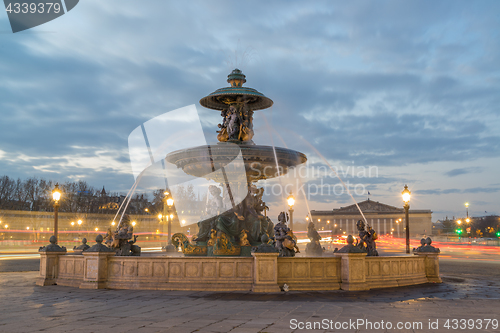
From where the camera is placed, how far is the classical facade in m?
131

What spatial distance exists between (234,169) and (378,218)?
128 meters

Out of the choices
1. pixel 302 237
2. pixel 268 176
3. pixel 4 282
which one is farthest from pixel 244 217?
pixel 302 237

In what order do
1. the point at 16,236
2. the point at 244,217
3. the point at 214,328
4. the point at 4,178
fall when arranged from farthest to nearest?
1. the point at 4,178
2. the point at 16,236
3. the point at 244,217
4. the point at 214,328

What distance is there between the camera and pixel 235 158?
1351 cm

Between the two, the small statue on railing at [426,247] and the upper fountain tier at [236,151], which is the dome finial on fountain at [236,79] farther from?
the small statue on railing at [426,247]

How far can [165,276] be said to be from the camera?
1006 centimetres

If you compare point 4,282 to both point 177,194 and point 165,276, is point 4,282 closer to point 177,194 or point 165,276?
point 165,276

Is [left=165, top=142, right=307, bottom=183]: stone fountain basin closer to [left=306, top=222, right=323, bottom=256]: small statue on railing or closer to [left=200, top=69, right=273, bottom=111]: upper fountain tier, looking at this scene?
[left=200, top=69, right=273, bottom=111]: upper fountain tier

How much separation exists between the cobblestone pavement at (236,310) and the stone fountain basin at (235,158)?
16.7ft

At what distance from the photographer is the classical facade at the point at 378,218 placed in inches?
5162

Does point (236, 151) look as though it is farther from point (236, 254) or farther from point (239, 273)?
point (239, 273)

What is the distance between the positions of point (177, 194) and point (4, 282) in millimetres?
35666

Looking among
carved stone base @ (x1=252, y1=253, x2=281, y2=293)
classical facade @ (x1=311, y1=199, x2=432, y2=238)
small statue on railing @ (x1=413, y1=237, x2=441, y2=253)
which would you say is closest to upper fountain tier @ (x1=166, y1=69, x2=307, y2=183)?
carved stone base @ (x1=252, y1=253, x2=281, y2=293)

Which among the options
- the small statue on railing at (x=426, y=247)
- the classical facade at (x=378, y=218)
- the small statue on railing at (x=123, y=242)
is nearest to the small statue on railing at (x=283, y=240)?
the small statue on railing at (x=426, y=247)
